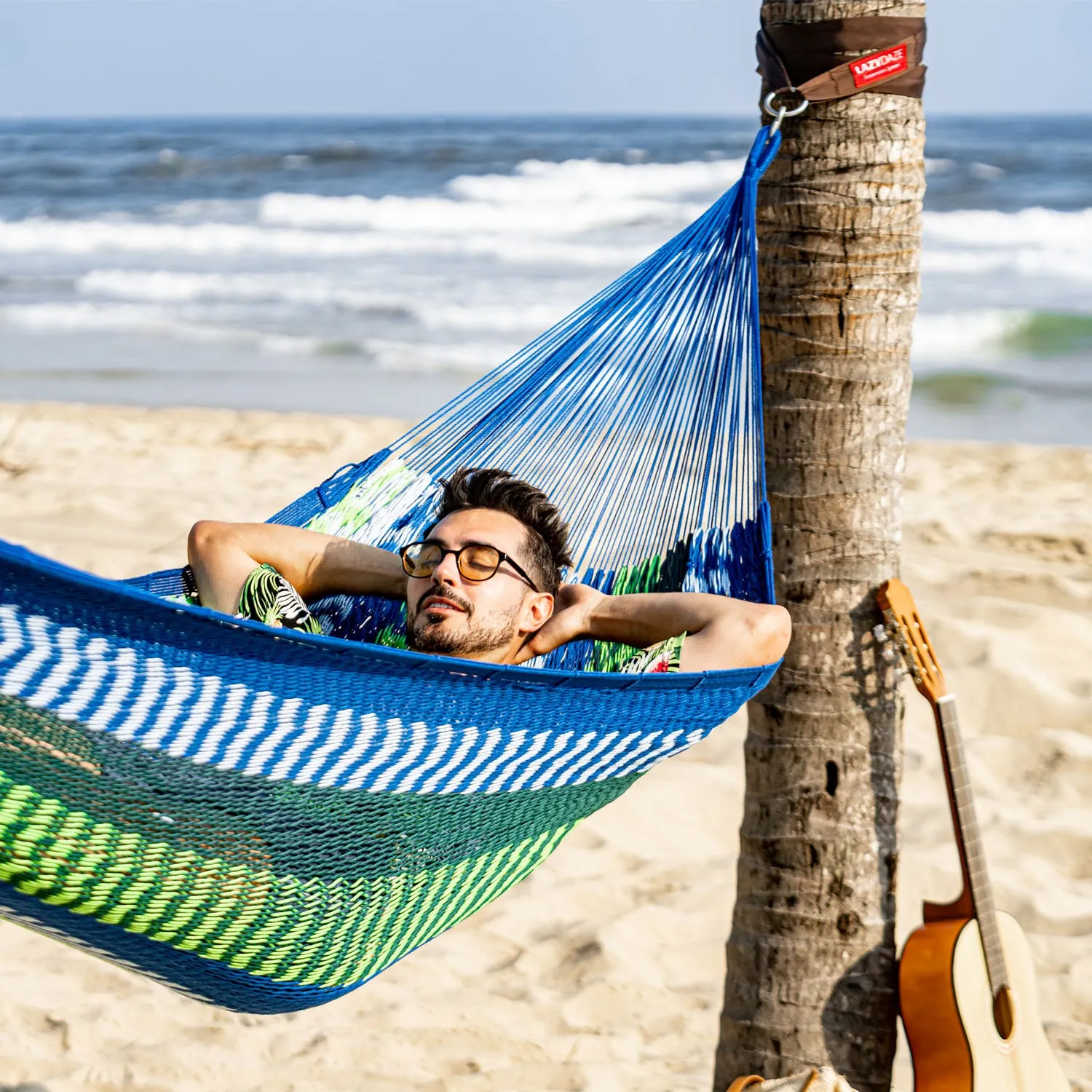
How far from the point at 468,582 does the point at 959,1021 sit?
829 millimetres

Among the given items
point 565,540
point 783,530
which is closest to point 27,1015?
point 565,540

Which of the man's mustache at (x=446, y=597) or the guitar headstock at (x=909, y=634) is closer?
the guitar headstock at (x=909, y=634)

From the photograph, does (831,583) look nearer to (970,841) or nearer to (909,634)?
(909,634)

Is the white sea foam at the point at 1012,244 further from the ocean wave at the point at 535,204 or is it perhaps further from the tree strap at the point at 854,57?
the tree strap at the point at 854,57

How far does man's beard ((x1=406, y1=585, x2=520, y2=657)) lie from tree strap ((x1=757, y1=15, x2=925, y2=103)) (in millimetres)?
744

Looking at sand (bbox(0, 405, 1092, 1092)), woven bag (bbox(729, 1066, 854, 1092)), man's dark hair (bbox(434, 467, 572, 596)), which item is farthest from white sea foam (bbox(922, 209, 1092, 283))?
woven bag (bbox(729, 1066, 854, 1092))

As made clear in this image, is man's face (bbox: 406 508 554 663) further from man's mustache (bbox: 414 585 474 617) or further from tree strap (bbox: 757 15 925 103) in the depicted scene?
tree strap (bbox: 757 15 925 103)

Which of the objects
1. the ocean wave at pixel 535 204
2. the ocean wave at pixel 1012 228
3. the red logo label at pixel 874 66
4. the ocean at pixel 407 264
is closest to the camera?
the red logo label at pixel 874 66

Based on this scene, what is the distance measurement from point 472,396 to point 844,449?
0.60 m

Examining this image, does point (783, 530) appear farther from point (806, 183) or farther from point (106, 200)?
point (106, 200)

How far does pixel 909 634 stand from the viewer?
1.57 metres

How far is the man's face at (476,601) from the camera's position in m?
1.73

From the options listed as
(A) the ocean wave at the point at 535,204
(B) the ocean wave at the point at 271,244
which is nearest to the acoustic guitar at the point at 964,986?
(B) the ocean wave at the point at 271,244

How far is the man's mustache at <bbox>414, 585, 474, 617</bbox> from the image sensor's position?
68.3 inches
